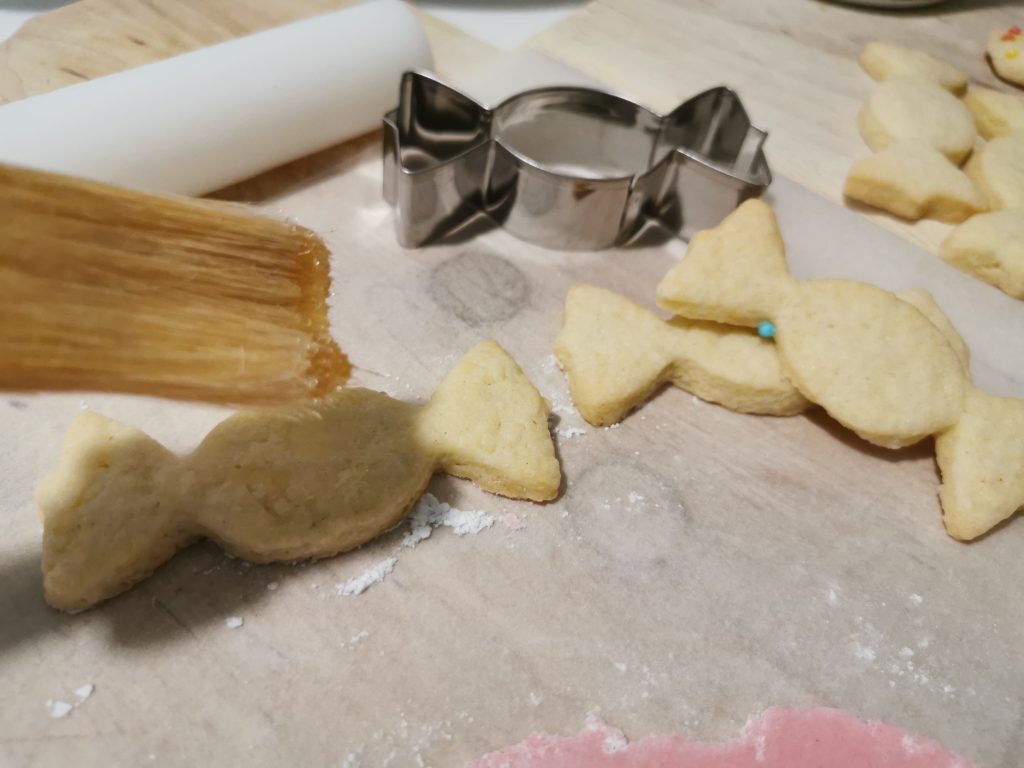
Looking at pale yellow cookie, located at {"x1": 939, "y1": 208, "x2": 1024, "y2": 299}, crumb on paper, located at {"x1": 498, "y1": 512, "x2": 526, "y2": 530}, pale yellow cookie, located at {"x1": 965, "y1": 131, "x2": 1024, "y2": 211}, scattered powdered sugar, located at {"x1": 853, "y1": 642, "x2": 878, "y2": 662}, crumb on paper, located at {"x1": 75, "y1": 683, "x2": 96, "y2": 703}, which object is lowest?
crumb on paper, located at {"x1": 75, "y1": 683, "x2": 96, "y2": 703}

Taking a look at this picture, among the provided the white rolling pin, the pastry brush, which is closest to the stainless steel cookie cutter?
the white rolling pin

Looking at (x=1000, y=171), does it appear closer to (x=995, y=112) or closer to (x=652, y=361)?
(x=995, y=112)

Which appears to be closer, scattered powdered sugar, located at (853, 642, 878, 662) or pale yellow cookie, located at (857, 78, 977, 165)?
scattered powdered sugar, located at (853, 642, 878, 662)

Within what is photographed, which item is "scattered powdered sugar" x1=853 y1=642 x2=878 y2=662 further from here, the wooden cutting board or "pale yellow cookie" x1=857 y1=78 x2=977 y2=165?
"pale yellow cookie" x1=857 y1=78 x2=977 y2=165

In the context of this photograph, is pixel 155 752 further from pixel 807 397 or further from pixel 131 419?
pixel 807 397

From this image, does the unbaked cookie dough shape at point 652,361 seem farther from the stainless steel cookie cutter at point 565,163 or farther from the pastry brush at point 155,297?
the pastry brush at point 155,297

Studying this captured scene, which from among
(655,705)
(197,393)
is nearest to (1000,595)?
(655,705)

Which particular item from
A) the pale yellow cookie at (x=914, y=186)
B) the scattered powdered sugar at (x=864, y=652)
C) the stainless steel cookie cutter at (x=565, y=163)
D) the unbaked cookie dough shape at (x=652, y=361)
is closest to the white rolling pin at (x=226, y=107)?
the stainless steel cookie cutter at (x=565, y=163)
